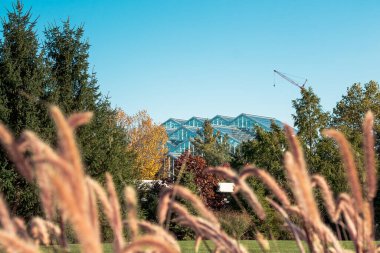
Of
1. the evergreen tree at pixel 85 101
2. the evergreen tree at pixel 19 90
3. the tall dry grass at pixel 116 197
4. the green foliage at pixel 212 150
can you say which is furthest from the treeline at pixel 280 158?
the tall dry grass at pixel 116 197

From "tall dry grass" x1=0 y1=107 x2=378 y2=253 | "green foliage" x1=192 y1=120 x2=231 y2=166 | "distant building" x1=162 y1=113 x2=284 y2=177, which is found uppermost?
"distant building" x1=162 y1=113 x2=284 y2=177

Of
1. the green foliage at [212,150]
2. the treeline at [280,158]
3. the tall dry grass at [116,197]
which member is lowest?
the tall dry grass at [116,197]

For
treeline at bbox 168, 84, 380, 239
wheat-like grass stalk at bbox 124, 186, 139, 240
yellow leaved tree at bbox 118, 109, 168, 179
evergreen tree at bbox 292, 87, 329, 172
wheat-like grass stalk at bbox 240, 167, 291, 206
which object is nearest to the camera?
wheat-like grass stalk at bbox 124, 186, 139, 240

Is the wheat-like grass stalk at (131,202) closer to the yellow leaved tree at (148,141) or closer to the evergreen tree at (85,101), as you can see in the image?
the evergreen tree at (85,101)

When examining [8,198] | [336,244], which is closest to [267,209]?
[8,198]

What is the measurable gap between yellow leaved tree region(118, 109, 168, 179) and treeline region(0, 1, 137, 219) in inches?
589

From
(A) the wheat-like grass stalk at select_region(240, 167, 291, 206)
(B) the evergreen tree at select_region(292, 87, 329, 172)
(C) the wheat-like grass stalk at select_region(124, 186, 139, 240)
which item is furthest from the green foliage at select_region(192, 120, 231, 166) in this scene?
(C) the wheat-like grass stalk at select_region(124, 186, 139, 240)

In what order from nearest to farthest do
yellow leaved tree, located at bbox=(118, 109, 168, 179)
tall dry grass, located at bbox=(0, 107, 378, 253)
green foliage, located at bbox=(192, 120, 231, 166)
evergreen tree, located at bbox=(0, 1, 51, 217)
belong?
tall dry grass, located at bbox=(0, 107, 378, 253) < evergreen tree, located at bbox=(0, 1, 51, 217) < yellow leaved tree, located at bbox=(118, 109, 168, 179) < green foliage, located at bbox=(192, 120, 231, 166)

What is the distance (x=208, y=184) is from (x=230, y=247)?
23801 millimetres

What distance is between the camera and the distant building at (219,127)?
77.1m

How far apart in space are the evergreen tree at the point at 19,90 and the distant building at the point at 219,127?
2170 inches

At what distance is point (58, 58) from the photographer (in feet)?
67.9

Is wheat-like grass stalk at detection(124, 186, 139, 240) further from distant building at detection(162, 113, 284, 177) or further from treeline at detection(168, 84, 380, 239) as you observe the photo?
distant building at detection(162, 113, 284, 177)

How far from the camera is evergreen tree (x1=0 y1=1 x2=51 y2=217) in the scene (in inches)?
714
